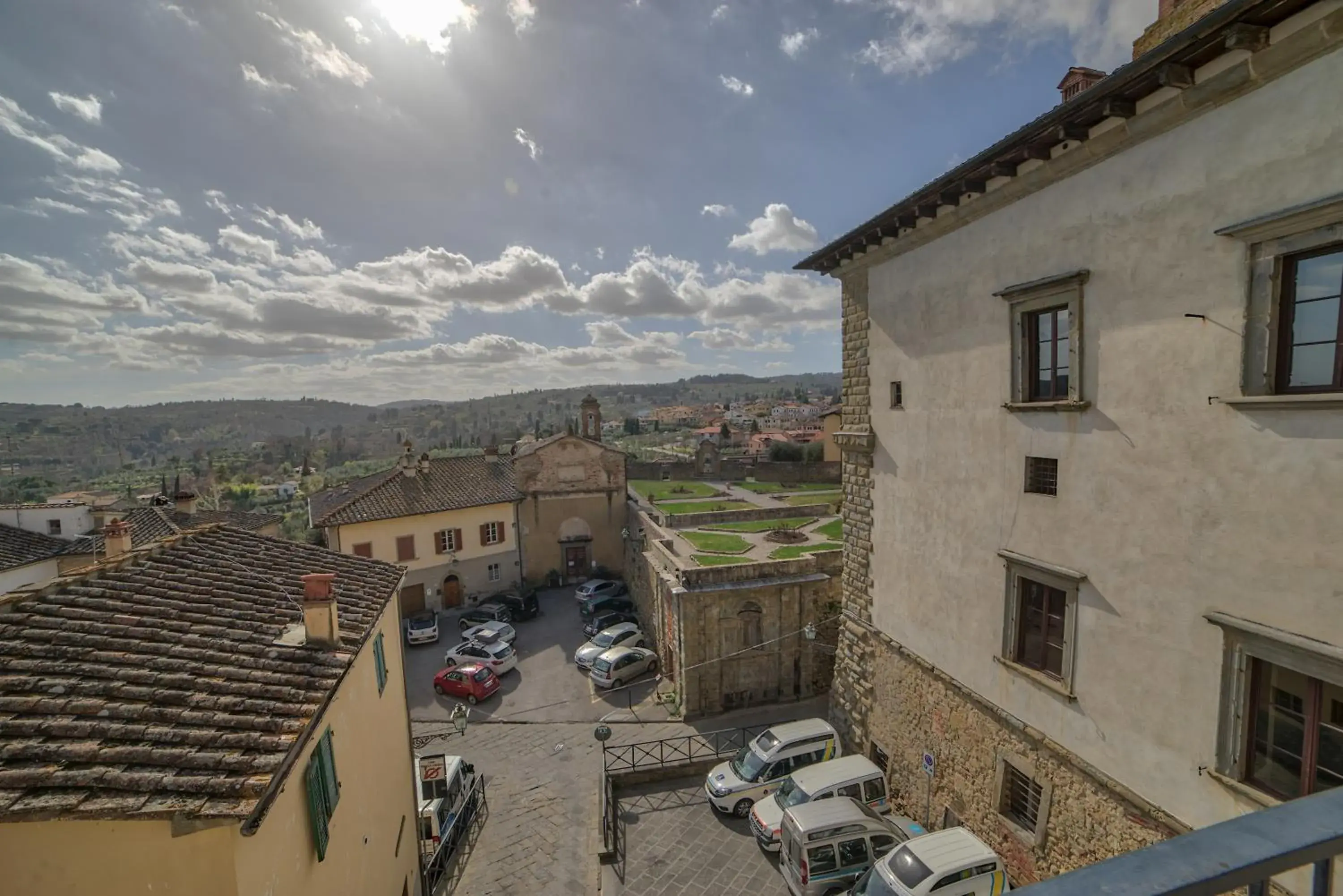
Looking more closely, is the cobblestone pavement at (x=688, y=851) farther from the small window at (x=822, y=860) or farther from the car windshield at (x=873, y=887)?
the car windshield at (x=873, y=887)

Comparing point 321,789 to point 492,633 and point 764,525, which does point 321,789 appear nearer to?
point 492,633

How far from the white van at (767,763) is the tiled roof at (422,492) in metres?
19.6

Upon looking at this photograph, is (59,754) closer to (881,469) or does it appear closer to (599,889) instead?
(599,889)

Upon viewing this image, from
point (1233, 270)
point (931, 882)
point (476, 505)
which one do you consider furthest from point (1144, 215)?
point (476, 505)

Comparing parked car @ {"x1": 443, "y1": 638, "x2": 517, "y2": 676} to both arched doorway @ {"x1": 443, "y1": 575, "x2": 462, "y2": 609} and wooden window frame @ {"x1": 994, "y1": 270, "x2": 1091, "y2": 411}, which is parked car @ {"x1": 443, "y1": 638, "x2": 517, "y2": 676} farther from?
wooden window frame @ {"x1": 994, "y1": 270, "x2": 1091, "y2": 411}

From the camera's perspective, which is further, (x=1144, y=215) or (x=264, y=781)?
(x=1144, y=215)

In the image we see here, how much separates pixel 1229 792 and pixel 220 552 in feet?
43.7

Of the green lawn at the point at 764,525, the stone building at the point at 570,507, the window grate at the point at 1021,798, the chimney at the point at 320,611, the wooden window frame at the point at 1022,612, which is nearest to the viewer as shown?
the chimney at the point at 320,611

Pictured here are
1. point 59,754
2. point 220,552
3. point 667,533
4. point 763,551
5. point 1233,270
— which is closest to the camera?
point 59,754

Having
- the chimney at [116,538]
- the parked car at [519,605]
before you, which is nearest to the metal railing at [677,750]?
the chimney at [116,538]

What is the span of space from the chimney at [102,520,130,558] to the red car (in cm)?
1254

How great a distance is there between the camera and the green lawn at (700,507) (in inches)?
1173

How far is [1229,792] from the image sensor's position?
697cm

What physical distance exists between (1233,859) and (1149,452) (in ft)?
25.8
